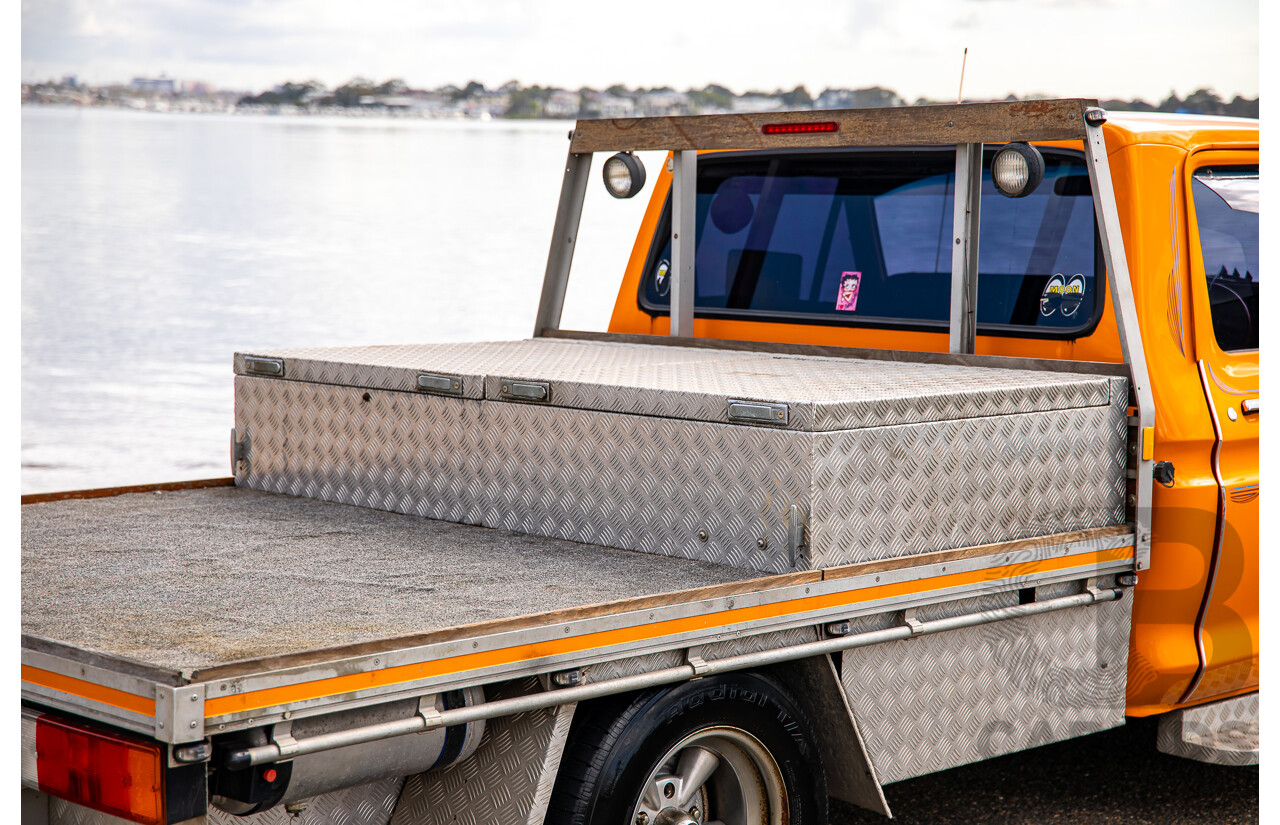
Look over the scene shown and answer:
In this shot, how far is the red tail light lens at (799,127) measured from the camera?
191 inches

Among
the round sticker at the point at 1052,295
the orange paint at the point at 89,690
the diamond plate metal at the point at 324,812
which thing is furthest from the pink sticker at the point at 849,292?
the orange paint at the point at 89,690

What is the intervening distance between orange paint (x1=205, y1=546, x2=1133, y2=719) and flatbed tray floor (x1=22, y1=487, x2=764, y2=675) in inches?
3.1

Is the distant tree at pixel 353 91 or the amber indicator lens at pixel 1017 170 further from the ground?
the distant tree at pixel 353 91

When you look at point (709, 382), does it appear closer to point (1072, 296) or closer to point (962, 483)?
point (962, 483)

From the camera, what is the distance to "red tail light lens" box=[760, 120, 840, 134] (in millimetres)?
4848

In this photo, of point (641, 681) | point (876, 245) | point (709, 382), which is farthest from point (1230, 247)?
point (641, 681)

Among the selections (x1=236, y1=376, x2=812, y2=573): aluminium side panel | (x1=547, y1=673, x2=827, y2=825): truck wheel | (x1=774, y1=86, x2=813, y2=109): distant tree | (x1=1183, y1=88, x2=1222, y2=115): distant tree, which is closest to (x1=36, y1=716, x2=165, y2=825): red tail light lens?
(x1=547, y1=673, x2=827, y2=825): truck wheel

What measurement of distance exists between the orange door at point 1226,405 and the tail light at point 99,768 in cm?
304

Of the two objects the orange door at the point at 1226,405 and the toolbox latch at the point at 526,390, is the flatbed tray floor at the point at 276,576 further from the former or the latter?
the orange door at the point at 1226,405

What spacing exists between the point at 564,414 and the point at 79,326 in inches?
458

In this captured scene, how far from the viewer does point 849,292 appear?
505 centimetres

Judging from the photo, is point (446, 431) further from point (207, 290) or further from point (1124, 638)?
point (207, 290)

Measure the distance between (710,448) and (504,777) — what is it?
96 cm

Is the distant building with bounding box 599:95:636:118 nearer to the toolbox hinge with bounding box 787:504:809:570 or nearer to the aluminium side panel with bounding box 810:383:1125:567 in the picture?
the aluminium side panel with bounding box 810:383:1125:567
